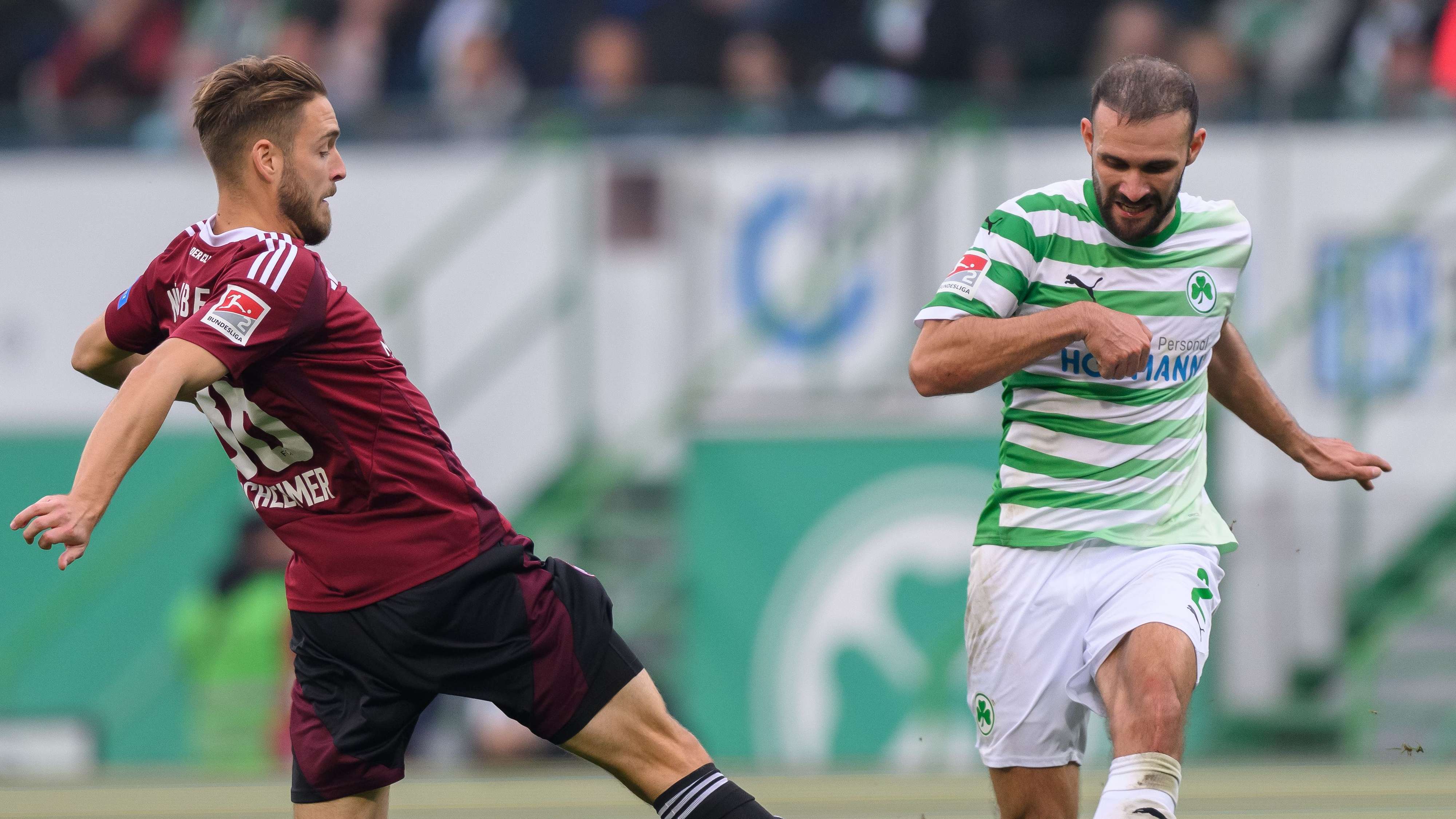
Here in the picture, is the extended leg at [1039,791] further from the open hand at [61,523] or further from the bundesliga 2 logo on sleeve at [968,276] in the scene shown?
the open hand at [61,523]

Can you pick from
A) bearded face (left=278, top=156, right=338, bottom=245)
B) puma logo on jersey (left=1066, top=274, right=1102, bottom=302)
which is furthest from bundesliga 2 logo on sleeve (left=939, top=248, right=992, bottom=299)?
bearded face (left=278, top=156, right=338, bottom=245)

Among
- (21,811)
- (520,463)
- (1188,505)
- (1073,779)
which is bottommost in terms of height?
(21,811)

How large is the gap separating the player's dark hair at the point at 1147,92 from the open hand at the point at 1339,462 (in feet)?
3.36

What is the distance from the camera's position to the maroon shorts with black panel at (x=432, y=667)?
3.88 m

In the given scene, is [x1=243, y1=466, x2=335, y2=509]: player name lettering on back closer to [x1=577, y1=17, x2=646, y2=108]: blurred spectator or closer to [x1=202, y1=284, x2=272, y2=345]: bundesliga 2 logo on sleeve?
[x1=202, y1=284, x2=272, y2=345]: bundesliga 2 logo on sleeve

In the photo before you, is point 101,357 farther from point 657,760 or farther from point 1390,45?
point 1390,45

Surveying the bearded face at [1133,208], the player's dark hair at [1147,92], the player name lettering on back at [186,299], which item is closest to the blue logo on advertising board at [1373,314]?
the bearded face at [1133,208]

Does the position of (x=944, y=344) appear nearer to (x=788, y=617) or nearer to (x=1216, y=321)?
(x=1216, y=321)

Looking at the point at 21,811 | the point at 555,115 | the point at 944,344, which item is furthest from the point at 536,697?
the point at 555,115

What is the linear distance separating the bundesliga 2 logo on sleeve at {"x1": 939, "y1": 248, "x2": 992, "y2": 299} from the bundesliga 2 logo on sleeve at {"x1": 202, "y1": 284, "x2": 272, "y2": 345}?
62.9 inches

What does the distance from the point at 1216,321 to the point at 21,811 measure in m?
5.99

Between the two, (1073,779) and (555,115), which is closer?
(1073,779)

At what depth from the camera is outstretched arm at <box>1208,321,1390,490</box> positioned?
4.53 metres

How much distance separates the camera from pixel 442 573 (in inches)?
154
